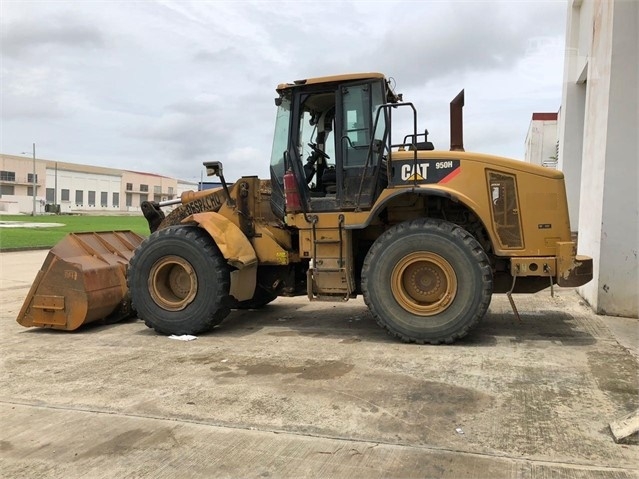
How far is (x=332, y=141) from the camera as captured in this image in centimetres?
637

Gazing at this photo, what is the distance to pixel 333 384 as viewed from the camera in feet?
14.4

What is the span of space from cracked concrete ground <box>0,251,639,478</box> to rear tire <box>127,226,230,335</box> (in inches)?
10.8

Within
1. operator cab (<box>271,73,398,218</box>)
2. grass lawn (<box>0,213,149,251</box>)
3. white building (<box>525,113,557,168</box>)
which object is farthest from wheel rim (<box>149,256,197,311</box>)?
white building (<box>525,113,557,168</box>)

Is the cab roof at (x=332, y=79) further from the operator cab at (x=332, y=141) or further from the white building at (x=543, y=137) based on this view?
the white building at (x=543, y=137)

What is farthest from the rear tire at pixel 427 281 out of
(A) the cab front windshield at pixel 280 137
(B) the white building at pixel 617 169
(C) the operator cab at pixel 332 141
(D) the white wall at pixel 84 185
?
(D) the white wall at pixel 84 185

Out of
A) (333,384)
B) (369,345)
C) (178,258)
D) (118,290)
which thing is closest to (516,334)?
(369,345)

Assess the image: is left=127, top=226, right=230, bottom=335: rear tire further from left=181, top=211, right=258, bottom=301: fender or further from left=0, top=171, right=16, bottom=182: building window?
left=0, top=171, right=16, bottom=182: building window

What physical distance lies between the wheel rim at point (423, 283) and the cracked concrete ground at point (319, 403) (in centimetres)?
44

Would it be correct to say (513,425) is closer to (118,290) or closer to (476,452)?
(476,452)

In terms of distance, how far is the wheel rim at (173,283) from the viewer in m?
6.31

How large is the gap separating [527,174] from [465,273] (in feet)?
4.03

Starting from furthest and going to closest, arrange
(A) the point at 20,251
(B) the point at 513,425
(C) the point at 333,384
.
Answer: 1. (A) the point at 20,251
2. (C) the point at 333,384
3. (B) the point at 513,425

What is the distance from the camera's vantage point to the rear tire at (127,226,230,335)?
20.3 ft

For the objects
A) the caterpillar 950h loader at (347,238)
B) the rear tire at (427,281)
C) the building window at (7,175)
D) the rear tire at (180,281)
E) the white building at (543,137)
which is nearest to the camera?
the rear tire at (427,281)
